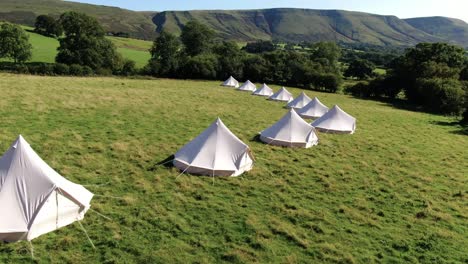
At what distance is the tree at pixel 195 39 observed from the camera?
74.7 meters

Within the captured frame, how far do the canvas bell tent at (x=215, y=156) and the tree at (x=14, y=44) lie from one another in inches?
1975

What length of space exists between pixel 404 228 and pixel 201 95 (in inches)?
1206

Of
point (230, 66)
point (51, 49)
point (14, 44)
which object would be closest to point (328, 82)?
point (230, 66)

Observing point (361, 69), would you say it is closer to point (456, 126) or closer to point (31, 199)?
point (456, 126)

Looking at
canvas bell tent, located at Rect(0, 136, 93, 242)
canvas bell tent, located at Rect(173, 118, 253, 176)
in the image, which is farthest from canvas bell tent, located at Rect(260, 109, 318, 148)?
canvas bell tent, located at Rect(0, 136, 93, 242)

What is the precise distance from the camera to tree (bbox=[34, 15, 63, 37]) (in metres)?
89.8

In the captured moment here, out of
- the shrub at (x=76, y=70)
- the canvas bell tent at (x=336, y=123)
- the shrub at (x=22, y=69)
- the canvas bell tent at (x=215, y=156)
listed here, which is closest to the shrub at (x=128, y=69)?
the shrub at (x=76, y=70)

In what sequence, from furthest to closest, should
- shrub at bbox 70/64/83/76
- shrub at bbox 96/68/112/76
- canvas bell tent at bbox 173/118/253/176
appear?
shrub at bbox 96/68/112/76, shrub at bbox 70/64/83/76, canvas bell tent at bbox 173/118/253/176

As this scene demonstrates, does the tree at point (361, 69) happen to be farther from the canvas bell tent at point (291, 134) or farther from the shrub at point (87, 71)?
the canvas bell tent at point (291, 134)

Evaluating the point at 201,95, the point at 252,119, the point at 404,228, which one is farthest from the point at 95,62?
the point at 404,228

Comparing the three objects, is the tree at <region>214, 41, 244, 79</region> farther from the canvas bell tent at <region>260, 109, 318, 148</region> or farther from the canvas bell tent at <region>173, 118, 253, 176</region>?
the canvas bell tent at <region>173, 118, 253, 176</region>

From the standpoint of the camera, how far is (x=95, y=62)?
181 feet

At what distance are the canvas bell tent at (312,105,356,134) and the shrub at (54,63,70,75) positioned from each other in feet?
130

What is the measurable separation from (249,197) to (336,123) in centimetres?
1428
